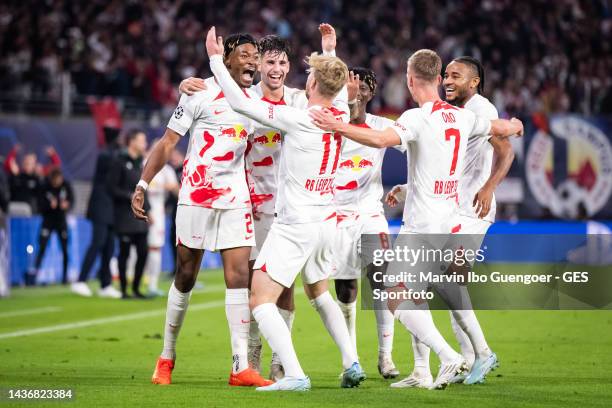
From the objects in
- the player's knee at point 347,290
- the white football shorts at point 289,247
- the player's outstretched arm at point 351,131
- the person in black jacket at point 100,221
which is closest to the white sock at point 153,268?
the person in black jacket at point 100,221

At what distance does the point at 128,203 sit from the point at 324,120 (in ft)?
30.9

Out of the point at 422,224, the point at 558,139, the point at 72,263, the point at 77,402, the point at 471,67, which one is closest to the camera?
the point at 77,402

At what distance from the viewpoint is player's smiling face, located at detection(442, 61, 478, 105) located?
8844mm

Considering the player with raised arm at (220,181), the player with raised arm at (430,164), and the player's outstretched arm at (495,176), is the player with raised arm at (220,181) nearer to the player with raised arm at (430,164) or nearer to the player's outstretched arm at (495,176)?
the player with raised arm at (430,164)

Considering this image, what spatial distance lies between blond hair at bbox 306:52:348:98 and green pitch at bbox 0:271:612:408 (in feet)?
6.80

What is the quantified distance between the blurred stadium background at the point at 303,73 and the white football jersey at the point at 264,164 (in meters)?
10.3

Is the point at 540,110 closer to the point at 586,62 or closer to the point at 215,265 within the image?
the point at 586,62

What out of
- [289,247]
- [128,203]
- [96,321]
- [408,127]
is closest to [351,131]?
[408,127]

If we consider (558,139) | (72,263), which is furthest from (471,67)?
(558,139)

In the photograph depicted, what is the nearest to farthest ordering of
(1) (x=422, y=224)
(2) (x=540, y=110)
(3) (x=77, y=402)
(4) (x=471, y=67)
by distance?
(3) (x=77, y=402) → (1) (x=422, y=224) → (4) (x=471, y=67) → (2) (x=540, y=110)

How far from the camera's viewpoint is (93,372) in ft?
30.2

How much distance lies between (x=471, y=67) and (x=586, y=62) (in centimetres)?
1919

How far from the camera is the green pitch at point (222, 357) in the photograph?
762 centimetres

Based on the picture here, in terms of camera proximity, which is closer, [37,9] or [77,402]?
[77,402]
